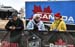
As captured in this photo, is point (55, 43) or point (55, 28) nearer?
point (55, 43)

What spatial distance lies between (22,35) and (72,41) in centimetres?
168

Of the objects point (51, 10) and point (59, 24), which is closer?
point (59, 24)

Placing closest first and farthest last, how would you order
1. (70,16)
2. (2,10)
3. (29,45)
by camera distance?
(29,45), (70,16), (2,10)

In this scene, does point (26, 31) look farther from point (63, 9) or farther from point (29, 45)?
point (63, 9)

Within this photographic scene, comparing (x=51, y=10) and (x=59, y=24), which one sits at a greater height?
(x=51, y=10)

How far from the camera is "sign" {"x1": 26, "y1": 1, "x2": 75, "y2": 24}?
69.6ft

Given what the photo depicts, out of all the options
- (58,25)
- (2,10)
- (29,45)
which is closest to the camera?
(29,45)

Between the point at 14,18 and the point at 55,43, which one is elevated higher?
the point at 14,18

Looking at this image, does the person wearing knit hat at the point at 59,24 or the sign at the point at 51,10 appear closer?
the person wearing knit hat at the point at 59,24

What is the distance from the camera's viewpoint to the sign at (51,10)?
69.6 ft

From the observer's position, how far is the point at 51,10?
2161 centimetres

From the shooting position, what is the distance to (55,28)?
12953 mm

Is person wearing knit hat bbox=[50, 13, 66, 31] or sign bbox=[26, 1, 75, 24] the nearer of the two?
person wearing knit hat bbox=[50, 13, 66, 31]

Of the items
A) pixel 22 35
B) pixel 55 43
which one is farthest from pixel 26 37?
pixel 55 43
